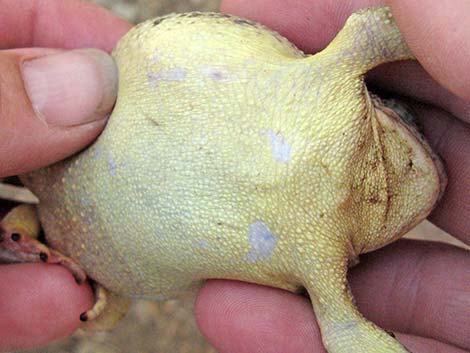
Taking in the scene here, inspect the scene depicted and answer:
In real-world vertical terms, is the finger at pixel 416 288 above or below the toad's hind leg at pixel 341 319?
below

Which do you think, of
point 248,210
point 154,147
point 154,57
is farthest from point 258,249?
point 154,57

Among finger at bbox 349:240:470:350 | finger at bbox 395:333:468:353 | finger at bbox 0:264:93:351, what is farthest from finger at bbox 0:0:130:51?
finger at bbox 395:333:468:353

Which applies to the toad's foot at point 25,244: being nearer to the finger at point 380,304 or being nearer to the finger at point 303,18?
the finger at point 380,304

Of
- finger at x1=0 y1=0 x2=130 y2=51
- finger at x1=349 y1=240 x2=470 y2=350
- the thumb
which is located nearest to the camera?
the thumb

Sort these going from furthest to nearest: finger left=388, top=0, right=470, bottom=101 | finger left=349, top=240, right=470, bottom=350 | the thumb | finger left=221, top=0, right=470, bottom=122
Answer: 1. finger left=349, top=240, right=470, bottom=350
2. finger left=221, top=0, right=470, bottom=122
3. the thumb
4. finger left=388, top=0, right=470, bottom=101

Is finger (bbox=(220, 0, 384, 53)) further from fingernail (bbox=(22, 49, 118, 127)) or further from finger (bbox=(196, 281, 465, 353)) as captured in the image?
finger (bbox=(196, 281, 465, 353))

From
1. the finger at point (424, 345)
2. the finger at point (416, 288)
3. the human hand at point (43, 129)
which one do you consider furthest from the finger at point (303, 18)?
the finger at point (424, 345)
